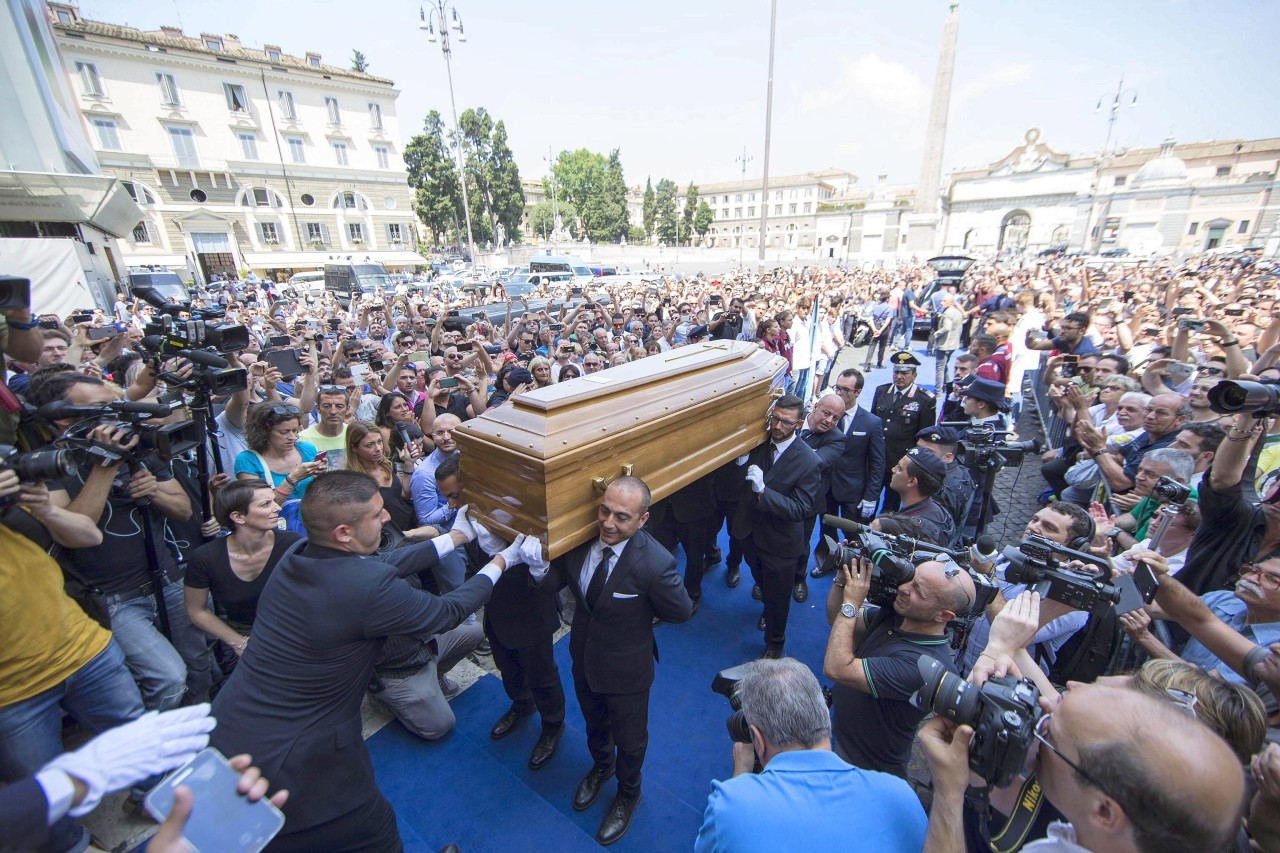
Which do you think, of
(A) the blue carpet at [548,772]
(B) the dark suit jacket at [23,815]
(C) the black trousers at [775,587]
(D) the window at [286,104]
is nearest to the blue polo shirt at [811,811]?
(B) the dark suit jacket at [23,815]

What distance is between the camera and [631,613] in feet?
7.45

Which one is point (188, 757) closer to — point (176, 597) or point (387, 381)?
point (176, 597)

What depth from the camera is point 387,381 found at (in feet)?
15.5

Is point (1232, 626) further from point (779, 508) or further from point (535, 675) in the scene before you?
point (535, 675)

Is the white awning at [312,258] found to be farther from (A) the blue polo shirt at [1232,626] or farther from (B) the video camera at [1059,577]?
(A) the blue polo shirt at [1232,626]

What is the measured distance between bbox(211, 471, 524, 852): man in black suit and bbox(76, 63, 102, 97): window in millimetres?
39735

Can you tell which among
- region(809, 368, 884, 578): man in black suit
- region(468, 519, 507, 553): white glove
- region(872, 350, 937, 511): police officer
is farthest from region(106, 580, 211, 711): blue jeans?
region(872, 350, 937, 511): police officer

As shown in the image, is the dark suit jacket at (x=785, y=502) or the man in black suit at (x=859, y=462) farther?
the man in black suit at (x=859, y=462)

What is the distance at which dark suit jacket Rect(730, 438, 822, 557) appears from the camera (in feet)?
10.4

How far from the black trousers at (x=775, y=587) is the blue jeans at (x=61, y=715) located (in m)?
3.15

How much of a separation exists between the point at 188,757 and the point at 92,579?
1705 mm

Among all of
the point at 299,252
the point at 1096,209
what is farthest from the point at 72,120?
the point at 1096,209

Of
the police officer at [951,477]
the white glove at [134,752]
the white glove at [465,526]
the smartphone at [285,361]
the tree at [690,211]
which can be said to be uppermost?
the tree at [690,211]

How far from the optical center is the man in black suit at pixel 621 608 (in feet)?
7.22
